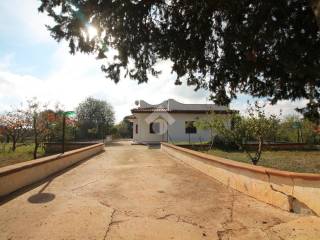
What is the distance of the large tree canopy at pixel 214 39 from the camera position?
710cm

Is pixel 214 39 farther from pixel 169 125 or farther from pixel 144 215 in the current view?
pixel 169 125

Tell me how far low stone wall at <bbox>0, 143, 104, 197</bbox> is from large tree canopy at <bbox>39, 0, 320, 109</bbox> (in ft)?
11.1

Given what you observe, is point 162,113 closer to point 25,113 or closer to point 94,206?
point 25,113

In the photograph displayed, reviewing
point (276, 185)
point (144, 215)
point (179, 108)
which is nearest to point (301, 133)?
point (179, 108)

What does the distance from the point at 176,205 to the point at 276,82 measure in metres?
4.65

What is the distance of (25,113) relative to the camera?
27.1 metres

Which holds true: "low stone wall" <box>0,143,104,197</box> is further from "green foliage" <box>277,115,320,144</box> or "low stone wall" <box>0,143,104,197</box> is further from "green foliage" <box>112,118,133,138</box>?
"green foliage" <box>112,118,133,138</box>

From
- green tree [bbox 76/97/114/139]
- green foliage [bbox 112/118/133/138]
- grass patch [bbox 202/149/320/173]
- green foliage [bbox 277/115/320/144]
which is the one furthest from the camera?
green tree [bbox 76/97/114/139]

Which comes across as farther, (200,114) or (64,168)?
(200,114)

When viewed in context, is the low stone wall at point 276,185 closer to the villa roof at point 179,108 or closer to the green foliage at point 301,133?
the green foliage at point 301,133

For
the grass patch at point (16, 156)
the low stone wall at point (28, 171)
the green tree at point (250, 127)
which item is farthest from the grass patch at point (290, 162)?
the grass patch at point (16, 156)

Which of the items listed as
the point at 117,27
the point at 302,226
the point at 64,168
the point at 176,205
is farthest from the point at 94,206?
the point at 64,168

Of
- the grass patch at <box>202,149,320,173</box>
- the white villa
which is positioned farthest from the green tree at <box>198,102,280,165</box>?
the white villa

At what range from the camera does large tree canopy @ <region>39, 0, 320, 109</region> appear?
279 inches
